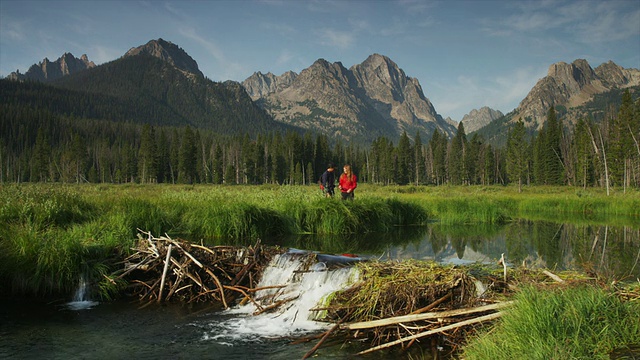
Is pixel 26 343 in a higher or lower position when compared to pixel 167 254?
lower

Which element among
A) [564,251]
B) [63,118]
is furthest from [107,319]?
[63,118]

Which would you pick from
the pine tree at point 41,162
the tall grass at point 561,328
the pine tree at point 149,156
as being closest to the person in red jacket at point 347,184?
the tall grass at point 561,328

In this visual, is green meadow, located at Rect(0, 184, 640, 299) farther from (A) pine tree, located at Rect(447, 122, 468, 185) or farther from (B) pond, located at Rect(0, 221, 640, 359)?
(A) pine tree, located at Rect(447, 122, 468, 185)

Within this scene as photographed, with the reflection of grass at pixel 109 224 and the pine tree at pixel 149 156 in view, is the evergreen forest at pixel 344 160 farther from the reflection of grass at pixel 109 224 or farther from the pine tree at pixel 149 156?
the reflection of grass at pixel 109 224

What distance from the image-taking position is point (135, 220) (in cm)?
1397

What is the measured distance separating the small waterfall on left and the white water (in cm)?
293

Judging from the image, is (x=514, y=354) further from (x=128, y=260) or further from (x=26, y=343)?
(x=128, y=260)

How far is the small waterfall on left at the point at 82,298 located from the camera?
8084mm

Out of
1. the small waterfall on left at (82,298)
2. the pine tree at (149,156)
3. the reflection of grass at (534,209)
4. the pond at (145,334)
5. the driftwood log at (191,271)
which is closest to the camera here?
the pond at (145,334)

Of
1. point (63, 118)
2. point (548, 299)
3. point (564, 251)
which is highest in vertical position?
point (63, 118)

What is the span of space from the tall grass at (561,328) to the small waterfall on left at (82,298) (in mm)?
7258

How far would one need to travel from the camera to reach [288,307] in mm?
7359

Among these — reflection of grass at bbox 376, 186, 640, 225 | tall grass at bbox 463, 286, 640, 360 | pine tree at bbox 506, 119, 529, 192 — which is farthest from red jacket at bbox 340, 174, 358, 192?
pine tree at bbox 506, 119, 529, 192

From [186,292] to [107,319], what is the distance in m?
1.63
